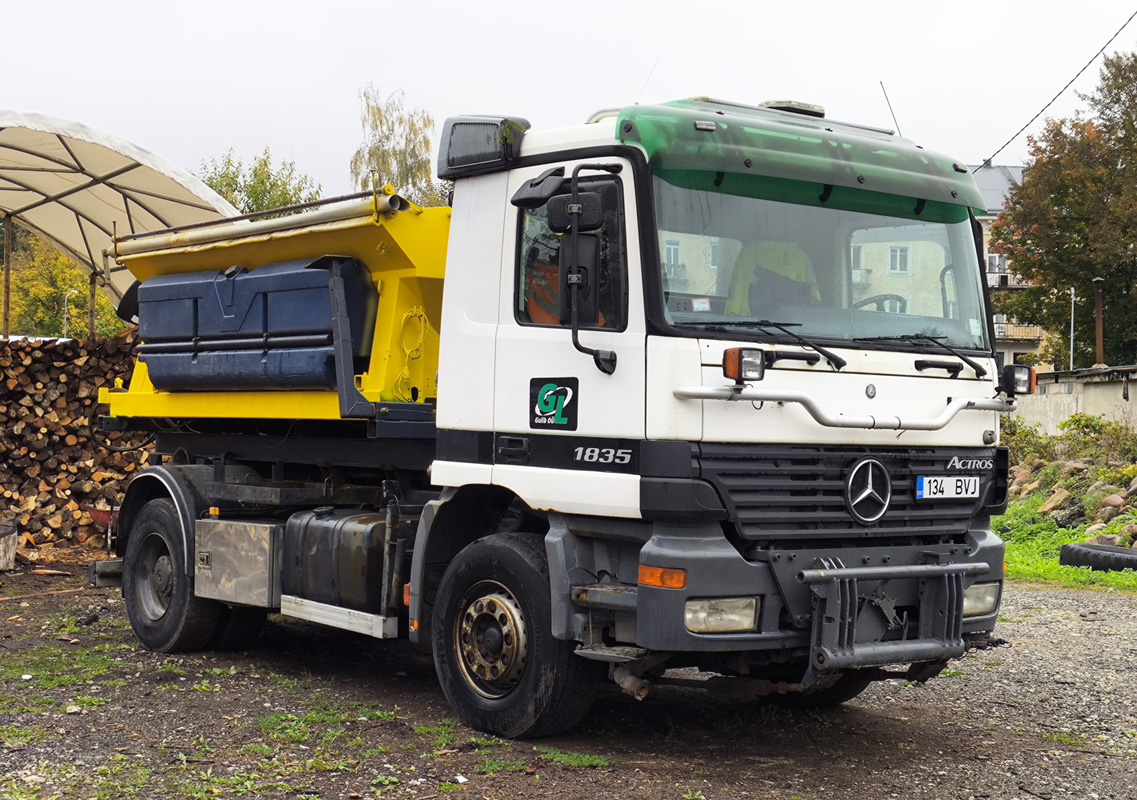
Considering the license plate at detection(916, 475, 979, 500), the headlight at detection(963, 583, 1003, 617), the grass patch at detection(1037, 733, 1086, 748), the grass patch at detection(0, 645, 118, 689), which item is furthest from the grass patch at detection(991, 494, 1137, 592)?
the grass patch at detection(0, 645, 118, 689)

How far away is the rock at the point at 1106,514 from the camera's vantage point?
55.4 feet

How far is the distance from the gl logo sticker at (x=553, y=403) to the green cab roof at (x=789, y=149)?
1.09 m

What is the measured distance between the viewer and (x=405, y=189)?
42688mm

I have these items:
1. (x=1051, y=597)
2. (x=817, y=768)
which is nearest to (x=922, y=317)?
(x=817, y=768)

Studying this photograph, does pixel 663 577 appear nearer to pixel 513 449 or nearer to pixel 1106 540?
pixel 513 449

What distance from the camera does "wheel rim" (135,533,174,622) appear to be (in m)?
9.38

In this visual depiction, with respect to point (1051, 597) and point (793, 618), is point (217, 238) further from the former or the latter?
point (1051, 597)

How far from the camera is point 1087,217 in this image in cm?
3962

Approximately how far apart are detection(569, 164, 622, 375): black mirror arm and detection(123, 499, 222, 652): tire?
164 inches

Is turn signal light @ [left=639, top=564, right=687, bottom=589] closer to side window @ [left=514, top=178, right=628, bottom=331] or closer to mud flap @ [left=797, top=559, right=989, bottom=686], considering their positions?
mud flap @ [left=797, top=559, right=989, bottom=686]

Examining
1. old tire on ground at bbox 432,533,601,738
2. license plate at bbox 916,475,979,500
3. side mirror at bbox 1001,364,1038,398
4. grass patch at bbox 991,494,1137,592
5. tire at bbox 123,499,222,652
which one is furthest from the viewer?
grass patch at bbox 991,494,1137,592

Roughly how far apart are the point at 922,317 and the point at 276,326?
375 cm

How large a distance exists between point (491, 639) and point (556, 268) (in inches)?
72.1

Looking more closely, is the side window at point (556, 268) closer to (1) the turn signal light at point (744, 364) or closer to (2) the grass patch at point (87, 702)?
(1) the turn signal light at point (744, 364)
